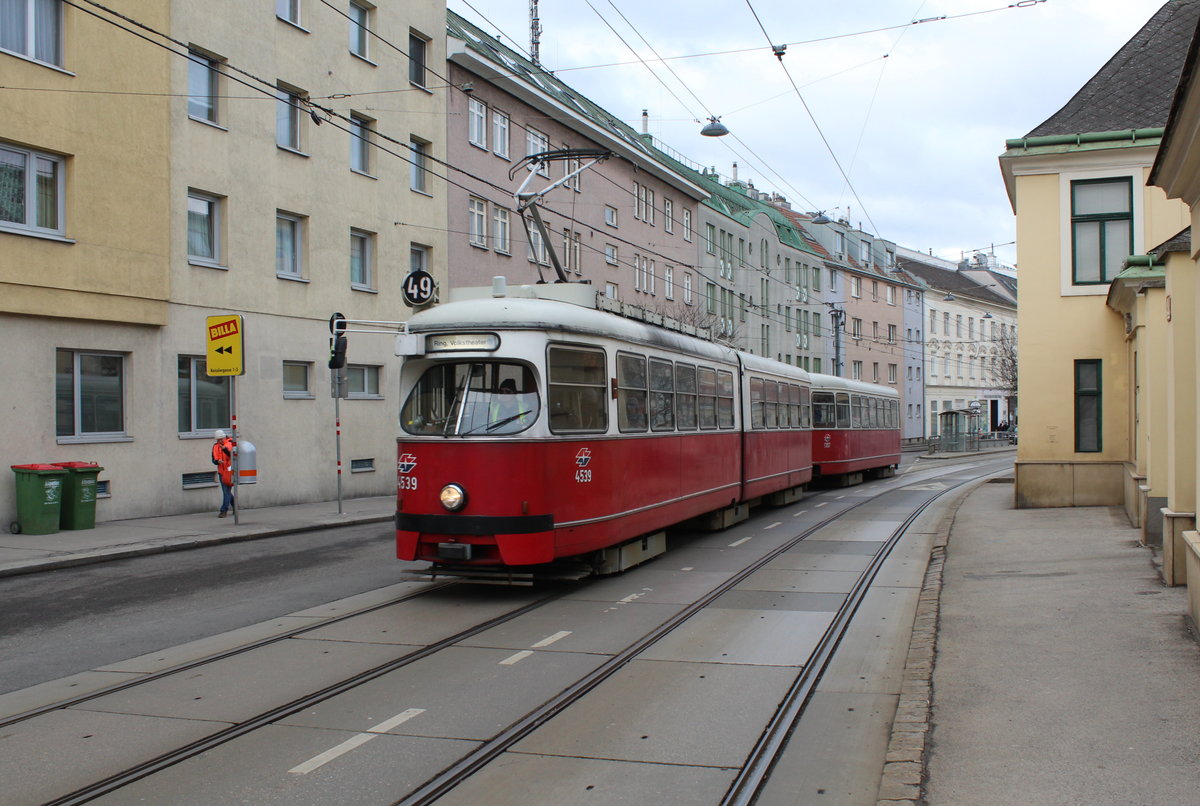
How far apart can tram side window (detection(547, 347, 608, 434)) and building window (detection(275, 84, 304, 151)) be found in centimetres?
1402

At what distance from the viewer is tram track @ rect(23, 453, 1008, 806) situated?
5094 mm

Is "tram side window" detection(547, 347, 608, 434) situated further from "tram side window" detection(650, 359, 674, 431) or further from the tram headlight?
"tram side window" detection(650, 359, 674, 431)

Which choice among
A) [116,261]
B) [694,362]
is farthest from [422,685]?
[116,261]

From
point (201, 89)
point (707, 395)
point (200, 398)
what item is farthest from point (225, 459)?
point (707, 395)

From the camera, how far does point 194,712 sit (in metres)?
6.37

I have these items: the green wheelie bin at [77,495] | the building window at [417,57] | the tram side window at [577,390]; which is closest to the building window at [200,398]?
the green wheelie bin at [77,495]

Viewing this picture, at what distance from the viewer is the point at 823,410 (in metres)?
27.9

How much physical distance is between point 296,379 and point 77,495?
6.87 meters

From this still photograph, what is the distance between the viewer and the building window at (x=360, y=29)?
81.5ft

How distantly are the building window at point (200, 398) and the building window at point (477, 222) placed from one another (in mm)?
9934

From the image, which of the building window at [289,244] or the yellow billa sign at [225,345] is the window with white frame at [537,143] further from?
the yellow billa sign at [225,345]

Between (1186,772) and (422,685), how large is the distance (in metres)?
4.37

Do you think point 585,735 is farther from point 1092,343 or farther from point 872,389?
point 872,389

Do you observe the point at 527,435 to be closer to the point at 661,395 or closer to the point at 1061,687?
the point at 661,395
